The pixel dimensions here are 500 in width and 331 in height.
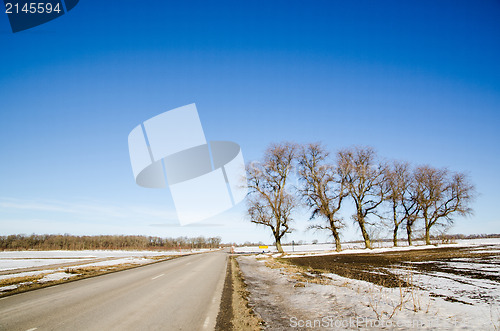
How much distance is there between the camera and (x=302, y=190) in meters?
28.8

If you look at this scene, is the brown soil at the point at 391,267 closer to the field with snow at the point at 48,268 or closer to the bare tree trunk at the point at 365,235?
the bare tree trunk at the point at 365,235

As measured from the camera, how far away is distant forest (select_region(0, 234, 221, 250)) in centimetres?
11161

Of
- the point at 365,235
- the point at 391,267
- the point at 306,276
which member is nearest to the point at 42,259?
the point at 306,276

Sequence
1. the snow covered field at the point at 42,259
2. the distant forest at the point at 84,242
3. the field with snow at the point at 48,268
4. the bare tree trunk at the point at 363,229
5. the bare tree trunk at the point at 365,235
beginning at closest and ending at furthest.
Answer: the field with snow at the point at 48,268, the snow covered field at the point at 42,259, the bare tree trunk at the point at 363,229, the bare tree trunk at the point at 365,235, the distant forest at the point at 84,242

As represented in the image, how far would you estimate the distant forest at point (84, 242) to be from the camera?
11161 centimetres

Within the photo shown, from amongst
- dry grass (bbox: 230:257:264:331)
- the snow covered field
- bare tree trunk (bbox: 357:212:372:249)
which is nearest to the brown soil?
dry grass (bbox: 230:257:264:331)

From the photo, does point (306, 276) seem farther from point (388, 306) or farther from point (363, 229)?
point (363, 229)

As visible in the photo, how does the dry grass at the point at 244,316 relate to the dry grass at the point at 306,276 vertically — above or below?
above

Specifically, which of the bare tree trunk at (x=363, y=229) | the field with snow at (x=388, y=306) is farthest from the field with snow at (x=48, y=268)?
the bare tree trunk at (x=363, y=229)

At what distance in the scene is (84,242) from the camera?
5271 inches

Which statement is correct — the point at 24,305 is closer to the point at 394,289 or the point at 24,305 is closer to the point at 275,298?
the point at 275,298

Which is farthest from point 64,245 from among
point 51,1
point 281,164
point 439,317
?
point 439,317

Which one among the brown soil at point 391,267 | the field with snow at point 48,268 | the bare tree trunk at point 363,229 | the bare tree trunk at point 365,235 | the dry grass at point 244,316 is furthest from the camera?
the bare tree trunk at point 365,235

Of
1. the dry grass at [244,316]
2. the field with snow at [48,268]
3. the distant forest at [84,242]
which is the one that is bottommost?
the distant forest at [84,242]
